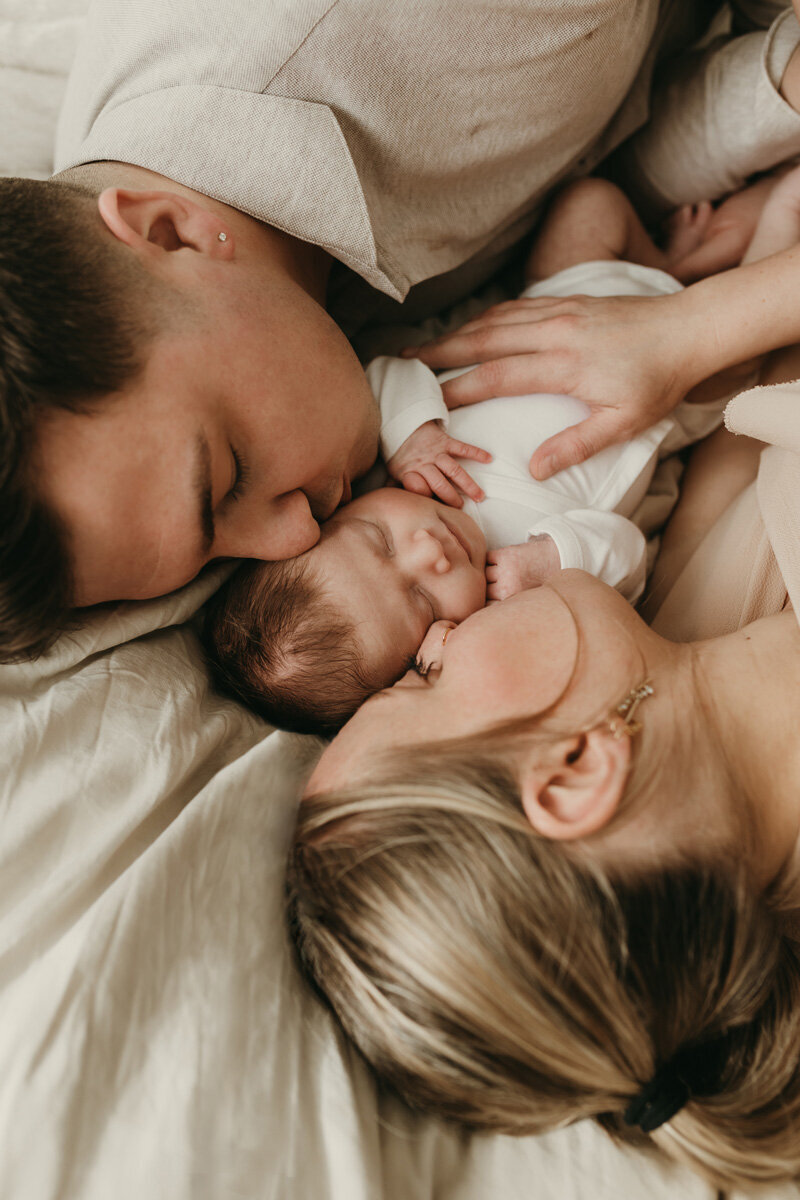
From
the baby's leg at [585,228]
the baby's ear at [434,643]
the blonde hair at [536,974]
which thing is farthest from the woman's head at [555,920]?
the baby's leg at [585,228]

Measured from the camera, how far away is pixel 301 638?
1062 millimetres

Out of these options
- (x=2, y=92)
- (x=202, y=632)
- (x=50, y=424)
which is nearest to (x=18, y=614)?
(x=50, y=424)

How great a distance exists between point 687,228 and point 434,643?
1016 mm

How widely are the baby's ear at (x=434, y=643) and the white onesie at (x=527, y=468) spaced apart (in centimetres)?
20

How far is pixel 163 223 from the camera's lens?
3.06 feet

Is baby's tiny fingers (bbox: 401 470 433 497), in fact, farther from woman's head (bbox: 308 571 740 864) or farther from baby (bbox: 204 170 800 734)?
woman's head (bbox: 308 571 740 864)

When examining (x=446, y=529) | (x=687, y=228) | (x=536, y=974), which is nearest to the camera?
(x=536, y=974)

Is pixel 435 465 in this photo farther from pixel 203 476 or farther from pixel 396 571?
pixel 203 476

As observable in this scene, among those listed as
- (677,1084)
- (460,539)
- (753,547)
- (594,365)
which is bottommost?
(677,1084)

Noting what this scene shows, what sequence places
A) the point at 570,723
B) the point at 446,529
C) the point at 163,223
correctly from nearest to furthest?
the point at 570,723 < the point at 163,223 < the point at 446,529

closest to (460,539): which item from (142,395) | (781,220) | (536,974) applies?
(142,395)

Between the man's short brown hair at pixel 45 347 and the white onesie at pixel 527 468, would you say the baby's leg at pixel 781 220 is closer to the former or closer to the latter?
the white onesie at pixel 527 468

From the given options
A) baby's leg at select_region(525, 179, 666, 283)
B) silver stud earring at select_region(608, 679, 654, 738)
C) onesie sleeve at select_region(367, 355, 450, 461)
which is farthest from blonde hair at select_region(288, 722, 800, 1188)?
baby's leg at select_region(525, 179, 666, 283)

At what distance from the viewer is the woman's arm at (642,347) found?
45.9 inches
